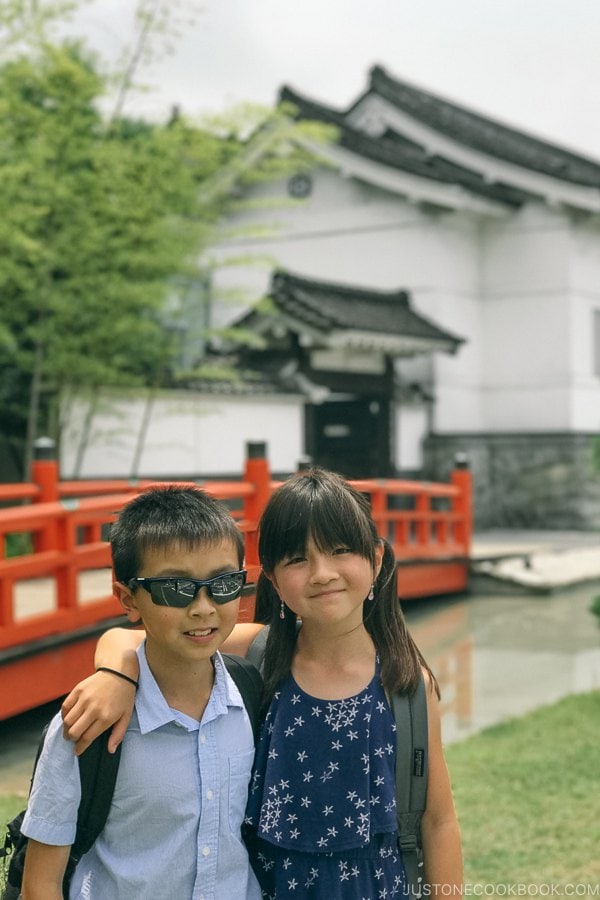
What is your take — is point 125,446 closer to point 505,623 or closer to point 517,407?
point 505,623

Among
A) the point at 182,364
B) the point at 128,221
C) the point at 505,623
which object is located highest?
the point at 128,221

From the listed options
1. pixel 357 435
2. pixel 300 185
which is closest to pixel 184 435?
pixel 357 435

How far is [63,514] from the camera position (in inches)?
232

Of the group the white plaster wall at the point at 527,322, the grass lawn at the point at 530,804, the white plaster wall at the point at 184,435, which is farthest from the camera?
the white plaster wall at the point at 527,322

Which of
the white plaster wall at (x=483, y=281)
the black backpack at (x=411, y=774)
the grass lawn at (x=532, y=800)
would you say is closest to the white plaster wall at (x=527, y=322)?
the white plaster wall at (x=483, y=281)

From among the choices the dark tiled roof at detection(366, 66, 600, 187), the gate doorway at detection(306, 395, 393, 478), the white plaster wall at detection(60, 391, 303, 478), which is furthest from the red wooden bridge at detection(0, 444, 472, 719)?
the dark tiled roof at detection(366, 66, 600, 187)

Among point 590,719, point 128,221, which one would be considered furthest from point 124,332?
point 590,719

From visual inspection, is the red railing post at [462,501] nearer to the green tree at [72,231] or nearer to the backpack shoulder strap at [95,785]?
the green tree at [72,231]

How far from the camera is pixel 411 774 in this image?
6.22ft

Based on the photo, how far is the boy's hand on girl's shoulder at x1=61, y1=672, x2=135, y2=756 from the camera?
5.37 feet

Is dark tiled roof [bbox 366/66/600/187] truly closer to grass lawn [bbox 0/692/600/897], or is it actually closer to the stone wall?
the stone wall

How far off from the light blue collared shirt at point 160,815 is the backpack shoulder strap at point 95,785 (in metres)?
0.01

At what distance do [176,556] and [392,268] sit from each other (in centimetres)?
1466

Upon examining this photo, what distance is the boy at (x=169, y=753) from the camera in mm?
1652
